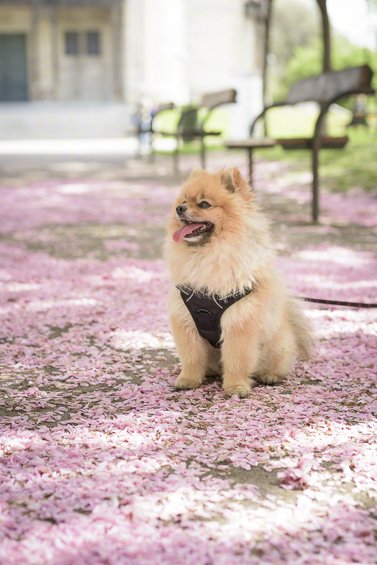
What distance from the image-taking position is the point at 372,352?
4.59m

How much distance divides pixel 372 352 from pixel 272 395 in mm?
1001

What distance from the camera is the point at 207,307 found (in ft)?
12.2

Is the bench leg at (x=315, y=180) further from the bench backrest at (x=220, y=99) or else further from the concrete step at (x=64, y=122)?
the concrete step at (x=64, y=122)

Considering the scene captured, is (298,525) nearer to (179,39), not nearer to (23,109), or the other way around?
(23,109)

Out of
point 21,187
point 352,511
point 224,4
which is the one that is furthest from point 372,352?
point 224,4

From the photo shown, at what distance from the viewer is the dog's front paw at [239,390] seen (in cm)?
377

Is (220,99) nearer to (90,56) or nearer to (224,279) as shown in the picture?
(224,279)

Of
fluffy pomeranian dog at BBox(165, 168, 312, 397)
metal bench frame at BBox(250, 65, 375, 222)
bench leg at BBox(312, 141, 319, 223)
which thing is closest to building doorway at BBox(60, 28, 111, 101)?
metal bench frame at BBox(250, 65, 375, 222)

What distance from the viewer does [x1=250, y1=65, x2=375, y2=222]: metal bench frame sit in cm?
831

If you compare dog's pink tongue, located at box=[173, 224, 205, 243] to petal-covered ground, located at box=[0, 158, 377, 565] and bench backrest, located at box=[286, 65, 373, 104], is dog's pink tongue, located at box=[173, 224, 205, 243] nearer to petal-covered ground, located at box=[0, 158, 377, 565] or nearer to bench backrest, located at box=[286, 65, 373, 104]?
petal-covered ground, located at box=[0, 158, 377, 565]

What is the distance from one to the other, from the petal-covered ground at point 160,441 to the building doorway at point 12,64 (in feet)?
95.2

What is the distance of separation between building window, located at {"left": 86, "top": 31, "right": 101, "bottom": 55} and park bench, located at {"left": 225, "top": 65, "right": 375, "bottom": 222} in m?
24.5

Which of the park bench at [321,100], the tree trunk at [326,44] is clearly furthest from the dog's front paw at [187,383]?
the tree trunk at [326,44]

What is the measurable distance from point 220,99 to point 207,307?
9437mm
